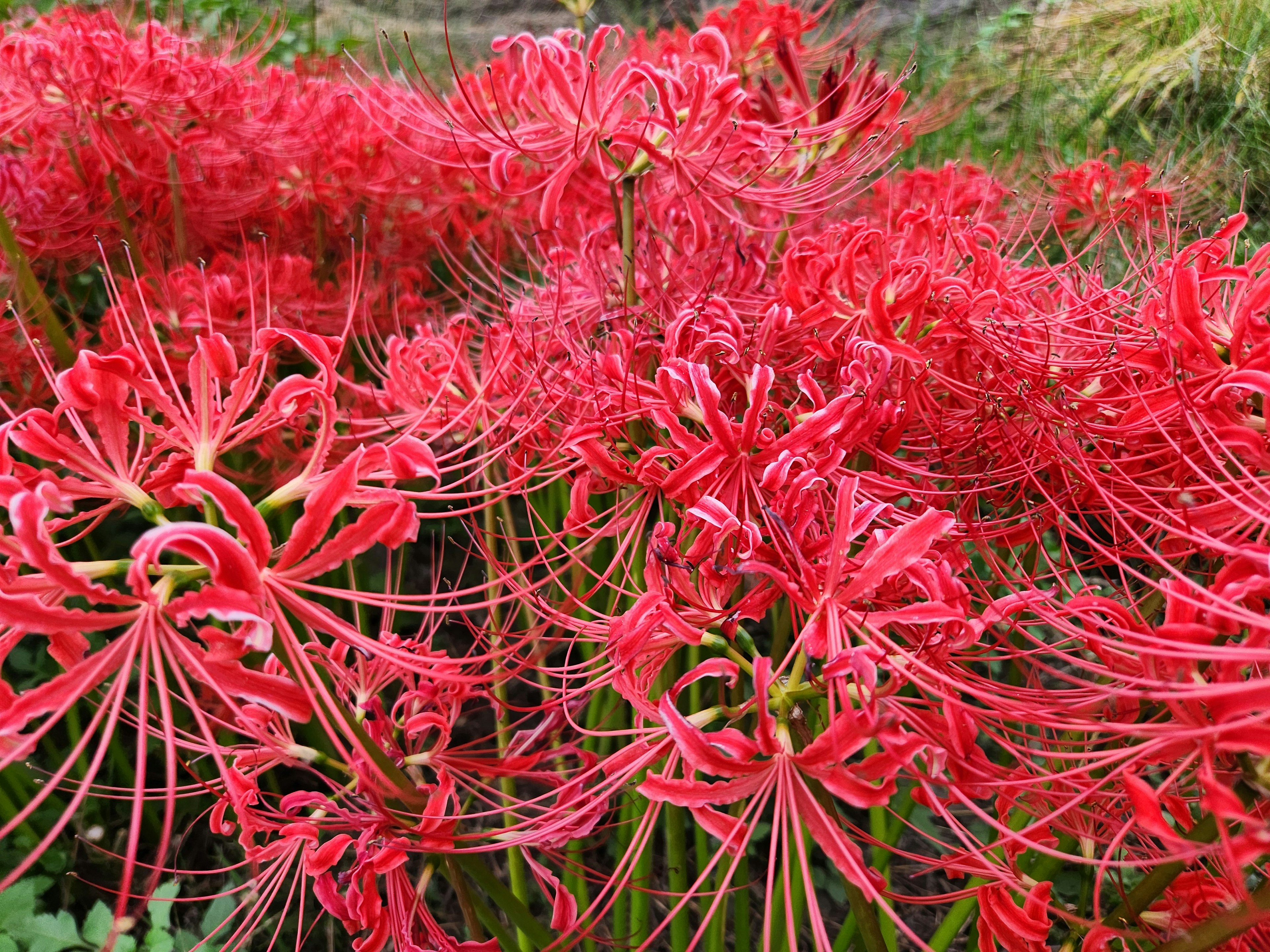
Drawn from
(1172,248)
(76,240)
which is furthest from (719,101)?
(76,240)

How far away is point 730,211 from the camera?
153 centimetres

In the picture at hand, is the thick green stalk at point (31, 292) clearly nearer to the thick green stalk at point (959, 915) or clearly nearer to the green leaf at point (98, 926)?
the green leaf at point (98, 926)

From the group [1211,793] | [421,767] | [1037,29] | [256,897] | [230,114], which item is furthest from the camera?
[1037,29]

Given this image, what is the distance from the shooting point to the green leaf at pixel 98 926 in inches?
54.2

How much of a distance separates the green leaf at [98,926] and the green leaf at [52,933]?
0.07 ft

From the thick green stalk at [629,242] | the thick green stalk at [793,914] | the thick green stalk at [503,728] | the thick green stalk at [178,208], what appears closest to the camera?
the thick green stalk at [503,728]

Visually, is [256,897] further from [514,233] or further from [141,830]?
[514,233]

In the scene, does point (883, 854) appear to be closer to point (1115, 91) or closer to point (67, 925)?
point (67, 925)

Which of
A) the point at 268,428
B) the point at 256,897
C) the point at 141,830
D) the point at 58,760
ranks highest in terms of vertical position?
the point at 268,428

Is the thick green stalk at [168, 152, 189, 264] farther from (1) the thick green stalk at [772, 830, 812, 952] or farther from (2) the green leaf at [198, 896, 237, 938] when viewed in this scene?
(1) the thick green stalk at [772, 830, 812, 952]

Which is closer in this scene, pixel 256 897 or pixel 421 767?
pixel 421 767

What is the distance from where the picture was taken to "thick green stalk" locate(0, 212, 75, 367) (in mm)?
1640

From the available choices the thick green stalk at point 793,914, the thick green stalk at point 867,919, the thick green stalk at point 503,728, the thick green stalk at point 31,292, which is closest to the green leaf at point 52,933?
the thick green stalk at point 503,728

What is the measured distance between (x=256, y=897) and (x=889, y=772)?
883 millimetres
